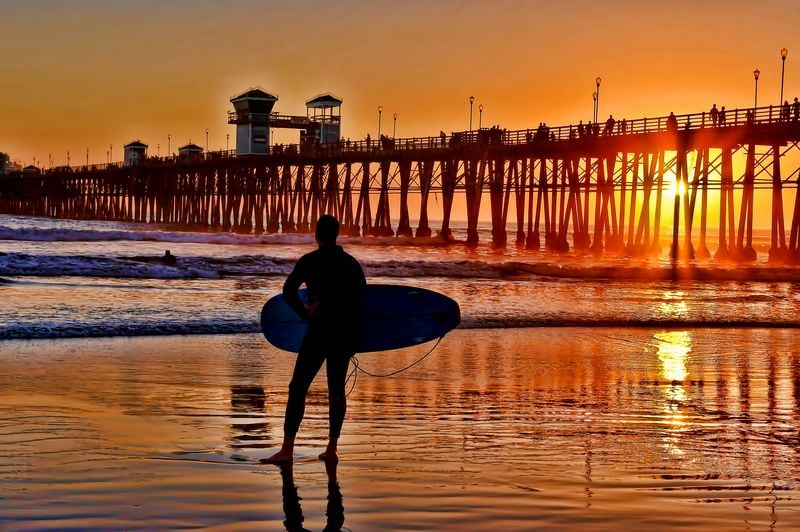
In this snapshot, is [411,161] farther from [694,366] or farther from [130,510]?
[130,510]

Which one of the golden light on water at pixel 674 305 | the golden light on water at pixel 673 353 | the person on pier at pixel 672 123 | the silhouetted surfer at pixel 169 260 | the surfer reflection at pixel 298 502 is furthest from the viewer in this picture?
the person on pier at pixel 672 123

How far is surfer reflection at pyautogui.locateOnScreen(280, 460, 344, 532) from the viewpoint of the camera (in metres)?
5.21

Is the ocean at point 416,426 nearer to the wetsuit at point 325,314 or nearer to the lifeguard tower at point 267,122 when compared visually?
the wetsuit at point 325,314

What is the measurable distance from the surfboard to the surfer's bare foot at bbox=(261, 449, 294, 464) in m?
1.06

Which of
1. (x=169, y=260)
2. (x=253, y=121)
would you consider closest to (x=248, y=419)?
(x=169, y=260)

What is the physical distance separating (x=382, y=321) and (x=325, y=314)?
1091mm

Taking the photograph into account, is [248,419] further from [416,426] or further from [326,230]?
[326,230]

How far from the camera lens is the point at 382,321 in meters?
7.61

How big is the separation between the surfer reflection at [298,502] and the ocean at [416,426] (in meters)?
0.02

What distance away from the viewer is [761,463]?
6.67m

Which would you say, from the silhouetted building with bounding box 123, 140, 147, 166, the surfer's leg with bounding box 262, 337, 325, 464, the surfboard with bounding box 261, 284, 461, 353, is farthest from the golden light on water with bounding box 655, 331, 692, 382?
the silhouetted building with bounding box 123, 140, 147, 166

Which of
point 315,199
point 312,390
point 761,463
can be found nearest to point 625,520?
point 761,463

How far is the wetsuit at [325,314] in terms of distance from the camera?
258 inches

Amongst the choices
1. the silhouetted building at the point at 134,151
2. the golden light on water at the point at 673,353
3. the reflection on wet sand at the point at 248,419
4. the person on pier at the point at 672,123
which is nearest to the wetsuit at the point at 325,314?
the reflection on wet sand at the point at 248,419
